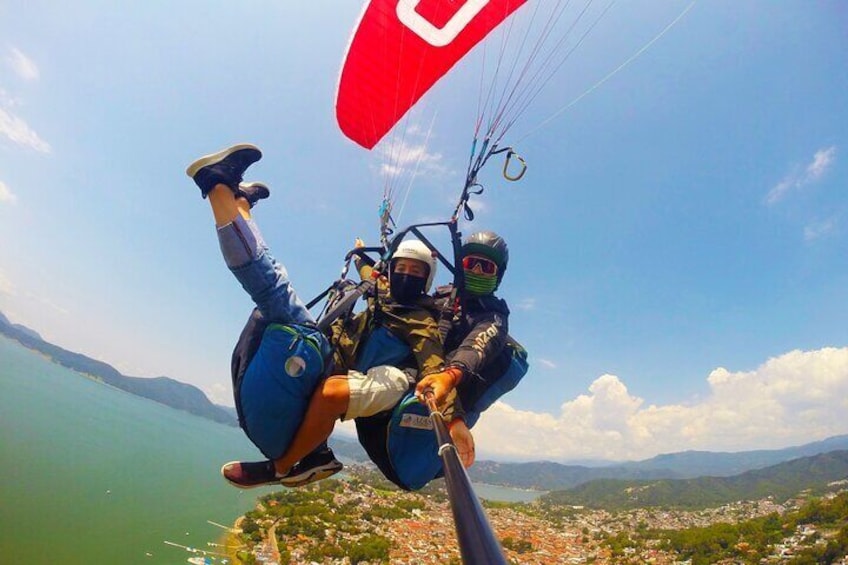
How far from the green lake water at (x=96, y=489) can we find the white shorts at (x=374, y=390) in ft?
131

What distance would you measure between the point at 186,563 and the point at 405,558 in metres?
16.5

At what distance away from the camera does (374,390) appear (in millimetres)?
1915

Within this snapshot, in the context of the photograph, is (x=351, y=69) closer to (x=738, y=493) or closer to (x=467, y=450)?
(x=467, y=450)

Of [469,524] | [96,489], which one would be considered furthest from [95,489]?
[469,524]

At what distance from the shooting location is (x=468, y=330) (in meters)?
2.30

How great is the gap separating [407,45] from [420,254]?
8.38ft

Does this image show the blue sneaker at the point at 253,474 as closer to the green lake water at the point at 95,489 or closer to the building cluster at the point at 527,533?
the building cluster at the point at 527,533

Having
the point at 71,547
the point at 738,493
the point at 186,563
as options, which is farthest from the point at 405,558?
the point at 738,493

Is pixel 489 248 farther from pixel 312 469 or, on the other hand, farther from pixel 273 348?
pixel 312 469

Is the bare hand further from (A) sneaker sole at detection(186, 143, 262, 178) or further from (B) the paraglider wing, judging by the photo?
(B) the paraglider wing

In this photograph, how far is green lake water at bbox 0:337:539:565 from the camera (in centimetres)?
3084

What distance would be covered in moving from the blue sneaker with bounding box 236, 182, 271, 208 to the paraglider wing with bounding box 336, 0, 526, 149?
2570 mm

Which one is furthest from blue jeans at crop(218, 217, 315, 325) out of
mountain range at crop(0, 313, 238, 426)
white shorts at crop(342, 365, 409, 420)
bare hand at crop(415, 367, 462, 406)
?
mountain range at crop(0, 313, 238, 426)

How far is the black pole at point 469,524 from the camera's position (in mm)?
471
